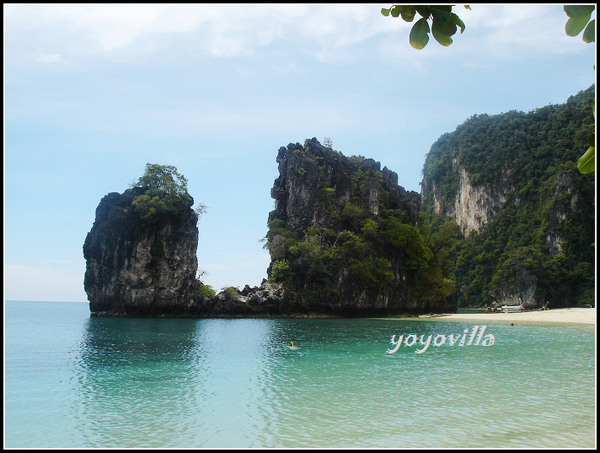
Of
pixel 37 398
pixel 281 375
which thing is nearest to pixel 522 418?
pixel 281 375

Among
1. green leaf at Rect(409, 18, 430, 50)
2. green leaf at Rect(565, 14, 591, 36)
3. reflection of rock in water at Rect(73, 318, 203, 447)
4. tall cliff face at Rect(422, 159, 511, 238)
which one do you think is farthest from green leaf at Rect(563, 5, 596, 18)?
tall cliff face at Rect(422, 159, 511, 238)

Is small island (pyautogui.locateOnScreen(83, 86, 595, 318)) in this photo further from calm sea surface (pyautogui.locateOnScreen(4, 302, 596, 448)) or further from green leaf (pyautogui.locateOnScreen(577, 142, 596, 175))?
green leaf (pyautogui.locateOnScreen(577, 142, 596, 175))

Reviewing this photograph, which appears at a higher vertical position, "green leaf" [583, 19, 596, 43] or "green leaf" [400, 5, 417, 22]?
"green leaf" [400, 5, 417, 22]

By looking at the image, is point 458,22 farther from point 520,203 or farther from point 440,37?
point 520,203

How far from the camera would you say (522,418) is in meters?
7.81

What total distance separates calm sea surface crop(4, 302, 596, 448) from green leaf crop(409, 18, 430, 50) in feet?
20.1

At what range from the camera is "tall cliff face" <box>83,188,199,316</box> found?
127 ft

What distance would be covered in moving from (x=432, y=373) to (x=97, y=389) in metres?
8.78

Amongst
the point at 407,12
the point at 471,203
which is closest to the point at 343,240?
the point at 407,12

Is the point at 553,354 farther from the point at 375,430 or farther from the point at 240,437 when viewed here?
the point at 240,437

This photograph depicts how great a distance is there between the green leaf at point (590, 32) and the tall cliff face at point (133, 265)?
131 feet

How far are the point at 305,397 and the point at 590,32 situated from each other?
29.6 feet

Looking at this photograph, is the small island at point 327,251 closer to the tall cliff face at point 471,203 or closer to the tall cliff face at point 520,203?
the tall cliff face at point 520,203

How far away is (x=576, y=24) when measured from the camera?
187 centimetres
